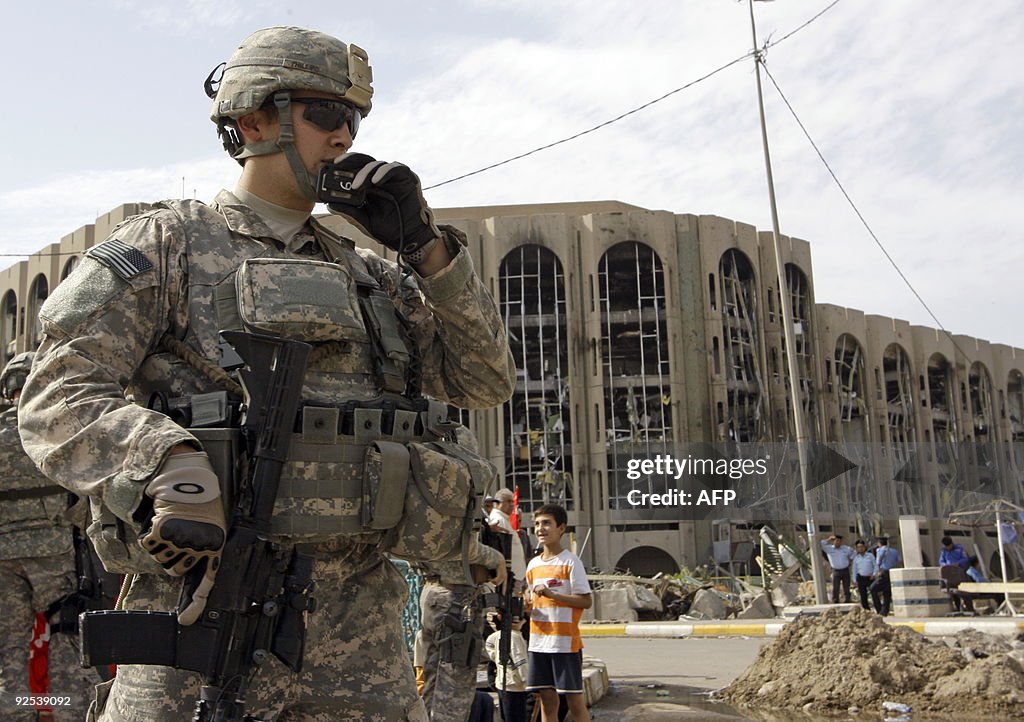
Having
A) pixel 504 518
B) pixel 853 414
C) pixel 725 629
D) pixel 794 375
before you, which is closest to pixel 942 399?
pixel 853 414

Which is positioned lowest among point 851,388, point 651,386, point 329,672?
point 329,672

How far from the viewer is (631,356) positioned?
1419 inches

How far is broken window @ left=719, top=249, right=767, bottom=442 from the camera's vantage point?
3594 cm

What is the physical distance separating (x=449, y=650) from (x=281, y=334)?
3.77 meters

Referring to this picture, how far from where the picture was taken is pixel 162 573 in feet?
8.24

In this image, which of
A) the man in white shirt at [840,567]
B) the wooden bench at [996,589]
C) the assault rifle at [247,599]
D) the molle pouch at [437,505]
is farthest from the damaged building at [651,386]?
the assault rifle at [247,599]

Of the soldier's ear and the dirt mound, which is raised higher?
the soldier's ear

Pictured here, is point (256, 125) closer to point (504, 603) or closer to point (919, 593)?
point (504, 603)

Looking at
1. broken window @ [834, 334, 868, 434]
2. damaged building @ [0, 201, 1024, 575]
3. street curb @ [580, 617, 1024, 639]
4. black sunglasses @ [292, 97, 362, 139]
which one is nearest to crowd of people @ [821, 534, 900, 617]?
street curb @ [580, 617, 1024, 639]

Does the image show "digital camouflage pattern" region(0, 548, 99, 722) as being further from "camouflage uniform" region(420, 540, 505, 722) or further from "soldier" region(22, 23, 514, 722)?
"soldier" region(22, 23, 514, 722)

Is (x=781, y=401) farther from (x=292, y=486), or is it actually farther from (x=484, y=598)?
(x=292, y=486)

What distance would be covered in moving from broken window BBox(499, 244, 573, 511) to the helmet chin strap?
3170 cm

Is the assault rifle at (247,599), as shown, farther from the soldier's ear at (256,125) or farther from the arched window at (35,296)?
the arched window at (35,296)

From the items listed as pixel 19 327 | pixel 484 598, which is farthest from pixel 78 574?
pixel 19 327
